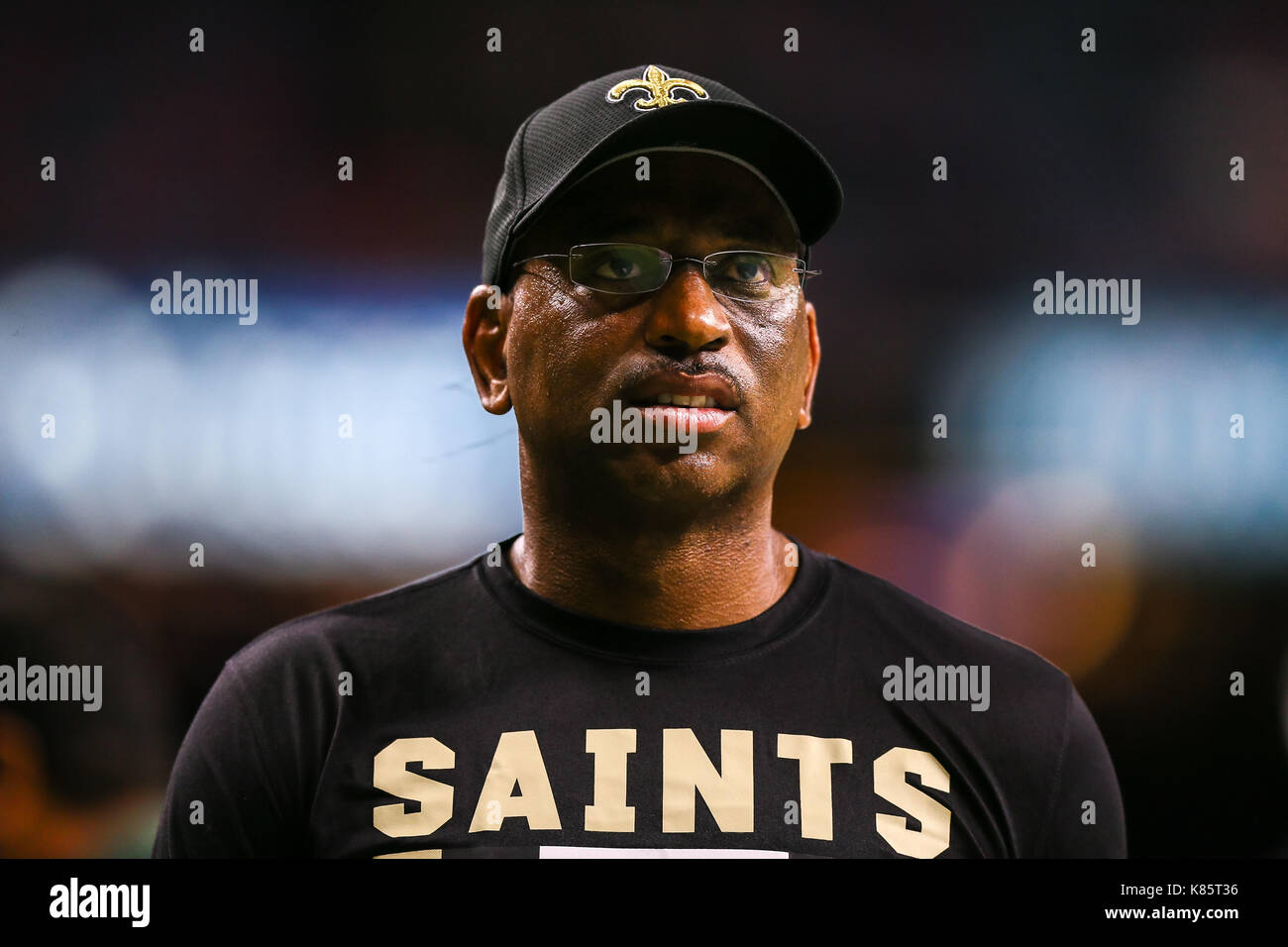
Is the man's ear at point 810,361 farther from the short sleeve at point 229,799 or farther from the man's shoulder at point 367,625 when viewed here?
the short sleeve at point 229,799

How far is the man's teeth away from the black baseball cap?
453 mm

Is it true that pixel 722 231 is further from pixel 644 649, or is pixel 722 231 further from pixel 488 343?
pixel 644 649

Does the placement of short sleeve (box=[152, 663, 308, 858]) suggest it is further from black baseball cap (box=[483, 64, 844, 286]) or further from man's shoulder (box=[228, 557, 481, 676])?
black baseball cap (box=[483, 64, 844, 286])

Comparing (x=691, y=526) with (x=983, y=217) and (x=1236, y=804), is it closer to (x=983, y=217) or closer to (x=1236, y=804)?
(x=983, y=217)

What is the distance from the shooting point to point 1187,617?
2592 millimetres

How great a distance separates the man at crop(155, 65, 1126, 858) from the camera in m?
2.09

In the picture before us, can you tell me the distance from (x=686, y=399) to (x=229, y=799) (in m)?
1.24

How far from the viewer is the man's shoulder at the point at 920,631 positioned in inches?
91.4

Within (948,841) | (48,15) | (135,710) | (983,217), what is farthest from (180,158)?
(948,841)

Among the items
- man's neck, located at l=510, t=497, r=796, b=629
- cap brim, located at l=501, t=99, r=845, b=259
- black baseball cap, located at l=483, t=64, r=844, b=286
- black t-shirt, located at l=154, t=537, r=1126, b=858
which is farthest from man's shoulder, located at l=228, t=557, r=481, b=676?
cap brim, located at l=501, t=99, r=845, b=259

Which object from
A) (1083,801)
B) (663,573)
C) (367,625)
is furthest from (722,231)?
(1083,801)

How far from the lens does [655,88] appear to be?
7.22 feet

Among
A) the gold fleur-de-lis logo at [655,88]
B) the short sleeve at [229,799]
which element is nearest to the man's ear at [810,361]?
the gold fleur-de-lis logo at [655,88]

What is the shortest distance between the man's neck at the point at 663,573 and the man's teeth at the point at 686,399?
261 millimetres
